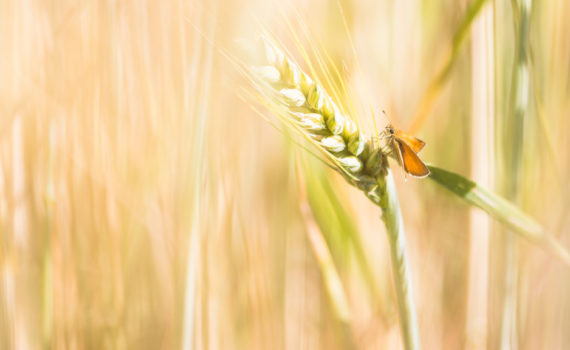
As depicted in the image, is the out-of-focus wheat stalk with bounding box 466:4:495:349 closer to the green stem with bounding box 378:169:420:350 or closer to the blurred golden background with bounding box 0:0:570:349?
the blurred golden background with bounding box 0:0:570:349

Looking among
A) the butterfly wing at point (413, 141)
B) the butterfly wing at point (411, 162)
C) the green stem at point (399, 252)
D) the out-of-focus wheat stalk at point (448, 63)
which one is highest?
the out-of-focus wheat stalk at point (448, 63)

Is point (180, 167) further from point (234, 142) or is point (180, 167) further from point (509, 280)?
point (509, 280)

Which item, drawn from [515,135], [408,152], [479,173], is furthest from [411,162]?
[479,173]

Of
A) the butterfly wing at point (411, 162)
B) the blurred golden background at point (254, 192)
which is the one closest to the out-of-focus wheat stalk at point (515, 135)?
the blurred golden background at point (254, 192)

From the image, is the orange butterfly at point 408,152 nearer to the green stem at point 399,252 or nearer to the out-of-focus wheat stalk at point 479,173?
the green stem at point 399,252

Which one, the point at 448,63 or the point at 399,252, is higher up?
the point at 448,63

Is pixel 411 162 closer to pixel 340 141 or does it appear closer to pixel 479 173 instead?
pixel 340 141
